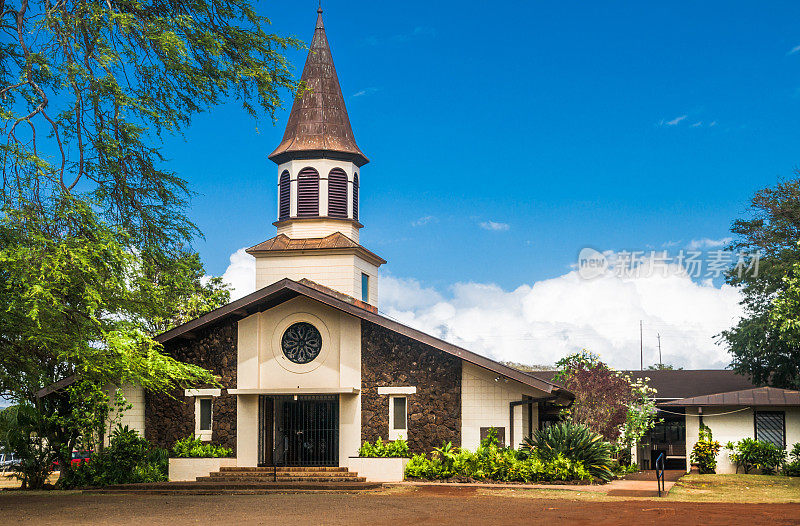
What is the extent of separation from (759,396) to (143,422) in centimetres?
1839

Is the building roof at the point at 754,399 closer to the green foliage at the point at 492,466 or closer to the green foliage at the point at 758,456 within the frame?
the green foliage at the point at 758,456

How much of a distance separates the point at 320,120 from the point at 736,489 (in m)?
19.1

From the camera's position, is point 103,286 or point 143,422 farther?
point 143,422

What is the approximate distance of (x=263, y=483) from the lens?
904 inches

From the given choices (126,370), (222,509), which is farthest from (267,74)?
(222,509)

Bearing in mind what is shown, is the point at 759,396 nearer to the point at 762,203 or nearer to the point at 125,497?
the point at 762,203

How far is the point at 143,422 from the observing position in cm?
2584

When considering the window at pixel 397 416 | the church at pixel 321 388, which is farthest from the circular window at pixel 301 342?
the window at pixel 397 416

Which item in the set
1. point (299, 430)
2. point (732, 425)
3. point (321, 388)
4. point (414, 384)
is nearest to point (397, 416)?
point (414, 384)

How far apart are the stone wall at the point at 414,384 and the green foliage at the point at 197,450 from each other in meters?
3.88

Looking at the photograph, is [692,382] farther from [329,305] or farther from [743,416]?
[329,305]

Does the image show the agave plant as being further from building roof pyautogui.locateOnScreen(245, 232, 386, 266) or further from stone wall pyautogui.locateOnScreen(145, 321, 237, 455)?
building roof pyautogui.locateOnScreen(245, 232, 386, 266)

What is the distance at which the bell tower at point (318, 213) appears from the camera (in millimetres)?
31906

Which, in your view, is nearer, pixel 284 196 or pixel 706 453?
pixel 706 453
